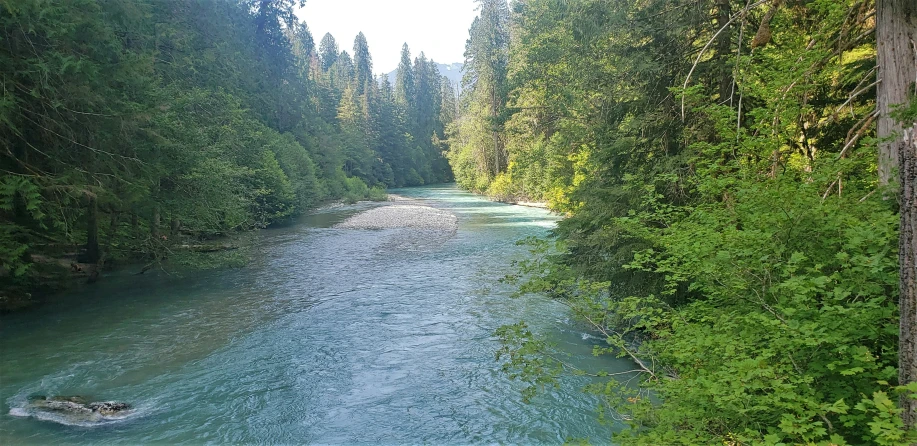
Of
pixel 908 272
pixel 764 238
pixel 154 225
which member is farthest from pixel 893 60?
pixel 154 225

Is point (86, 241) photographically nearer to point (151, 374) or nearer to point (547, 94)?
point (151, 374)

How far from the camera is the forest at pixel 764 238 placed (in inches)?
134

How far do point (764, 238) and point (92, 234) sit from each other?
52.7ft

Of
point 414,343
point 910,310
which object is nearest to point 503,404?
point 414,343

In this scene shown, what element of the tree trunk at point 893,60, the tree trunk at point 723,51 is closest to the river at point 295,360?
the tree trunk at point 893,60

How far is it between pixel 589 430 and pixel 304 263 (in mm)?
13246

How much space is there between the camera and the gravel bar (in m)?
27.5

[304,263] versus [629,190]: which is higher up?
[629,190]

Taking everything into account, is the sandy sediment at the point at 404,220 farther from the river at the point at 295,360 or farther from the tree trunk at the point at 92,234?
the tree trunk at the point at 92,234

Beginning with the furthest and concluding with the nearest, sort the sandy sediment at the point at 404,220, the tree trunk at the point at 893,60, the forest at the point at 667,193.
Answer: the sandy sediment at the point at 404,220 < the tree trunk at the point at 893,60 < the forest at the point at 667,193

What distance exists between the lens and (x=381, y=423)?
6949 mm

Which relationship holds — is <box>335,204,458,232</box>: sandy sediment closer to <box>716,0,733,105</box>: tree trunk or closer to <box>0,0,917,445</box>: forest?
<box>0,0,917,445</box>: forest

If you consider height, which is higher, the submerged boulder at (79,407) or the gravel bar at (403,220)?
the gravel bar at (403,220)

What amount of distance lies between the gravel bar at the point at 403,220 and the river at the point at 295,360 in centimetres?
1109
